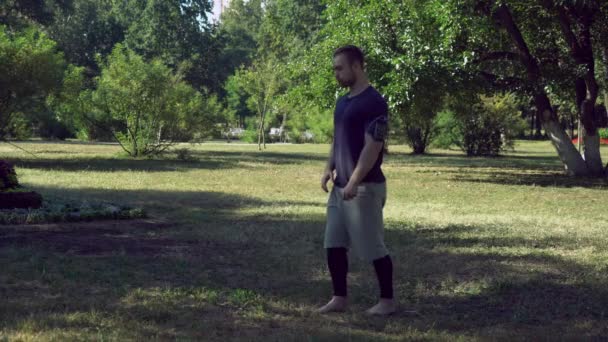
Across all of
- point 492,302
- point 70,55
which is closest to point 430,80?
point 492,302

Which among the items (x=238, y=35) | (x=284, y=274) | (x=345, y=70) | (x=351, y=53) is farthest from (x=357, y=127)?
(x=238, y=35)

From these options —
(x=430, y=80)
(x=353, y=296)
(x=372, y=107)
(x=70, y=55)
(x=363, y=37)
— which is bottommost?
(x=353, y=296)

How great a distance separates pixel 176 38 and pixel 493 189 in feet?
154

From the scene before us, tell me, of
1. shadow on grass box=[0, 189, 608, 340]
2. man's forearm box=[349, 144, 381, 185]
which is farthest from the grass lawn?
man's forearm box=[349, 144, 381, 185]

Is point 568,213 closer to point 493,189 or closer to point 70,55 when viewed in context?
point 493,189

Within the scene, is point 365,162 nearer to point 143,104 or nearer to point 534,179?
point 534,179

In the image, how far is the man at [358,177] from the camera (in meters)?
4.97

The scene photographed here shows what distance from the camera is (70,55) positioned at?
213 ft

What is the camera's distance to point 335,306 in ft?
17.3

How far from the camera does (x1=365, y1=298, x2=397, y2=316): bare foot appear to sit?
5.20 m

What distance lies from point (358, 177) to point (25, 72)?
17.3 metres

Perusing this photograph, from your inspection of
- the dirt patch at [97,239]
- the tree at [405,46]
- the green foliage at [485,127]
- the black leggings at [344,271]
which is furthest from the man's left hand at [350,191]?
the green foliage at [485,127]

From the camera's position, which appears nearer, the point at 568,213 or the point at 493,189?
the point at 568,213

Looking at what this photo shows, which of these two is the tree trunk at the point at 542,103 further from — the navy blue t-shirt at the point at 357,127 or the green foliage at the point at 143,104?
the navy blue t-shirt at the point at 357,127
